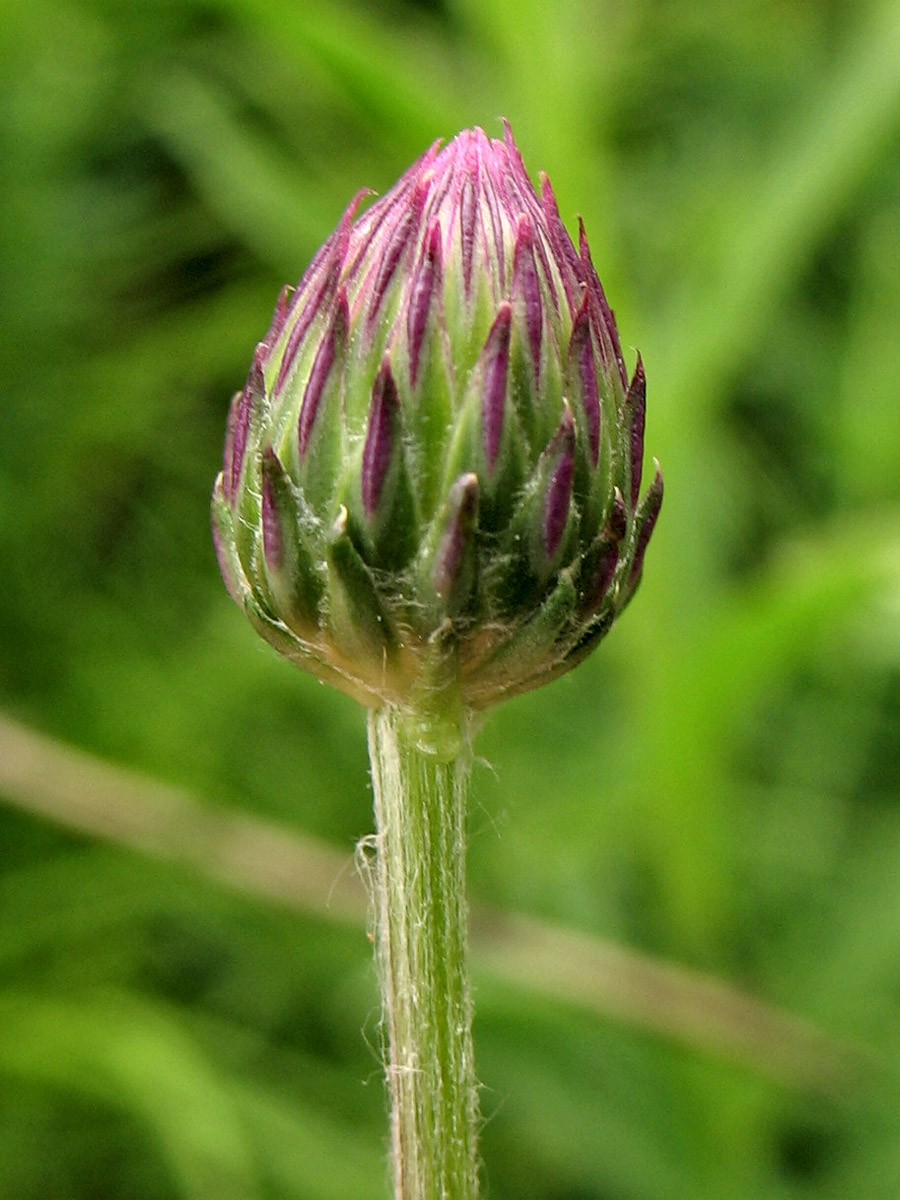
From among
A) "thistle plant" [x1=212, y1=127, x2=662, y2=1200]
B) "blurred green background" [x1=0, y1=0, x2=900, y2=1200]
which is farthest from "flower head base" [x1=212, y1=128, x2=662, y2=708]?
"blurred green background" [x1=0, y1=0, x2=900, y2=1200]

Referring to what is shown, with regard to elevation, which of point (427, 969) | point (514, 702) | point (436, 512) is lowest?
point (427, 969)

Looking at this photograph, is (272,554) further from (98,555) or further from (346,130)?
(346,130)

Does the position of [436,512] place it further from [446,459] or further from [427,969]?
[427,969]

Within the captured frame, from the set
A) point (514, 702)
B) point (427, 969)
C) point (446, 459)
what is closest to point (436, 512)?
point (446, 459)

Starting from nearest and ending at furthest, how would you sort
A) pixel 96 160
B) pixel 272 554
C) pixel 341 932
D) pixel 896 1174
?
pixel 272 554 → pixel 896 1174 → pixel 341 932 → pixel 96 160

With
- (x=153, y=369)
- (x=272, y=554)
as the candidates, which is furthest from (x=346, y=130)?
(x=272, y=554)

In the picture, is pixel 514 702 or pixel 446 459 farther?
pixel 514 702

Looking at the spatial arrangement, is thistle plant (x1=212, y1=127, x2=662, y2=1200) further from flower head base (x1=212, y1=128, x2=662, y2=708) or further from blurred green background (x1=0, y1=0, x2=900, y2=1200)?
blurred green background (x1=0, y1=0, x2=900, y2=1200)

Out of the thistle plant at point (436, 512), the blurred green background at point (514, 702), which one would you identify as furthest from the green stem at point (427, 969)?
the blurred green background at point (514, 702)
